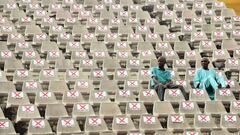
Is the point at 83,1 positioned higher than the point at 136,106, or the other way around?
the point at 83,1

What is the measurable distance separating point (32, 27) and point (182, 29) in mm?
3036

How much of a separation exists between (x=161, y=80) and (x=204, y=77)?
0.75 metres

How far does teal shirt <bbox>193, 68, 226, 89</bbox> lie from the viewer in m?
14.2

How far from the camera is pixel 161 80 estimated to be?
1402cm

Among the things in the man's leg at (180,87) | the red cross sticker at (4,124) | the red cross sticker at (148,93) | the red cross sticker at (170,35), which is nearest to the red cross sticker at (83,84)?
the red cross sticker at (148,93)

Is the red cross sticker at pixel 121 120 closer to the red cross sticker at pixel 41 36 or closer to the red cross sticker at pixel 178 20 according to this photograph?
the red cross sticker at pixel 41 36

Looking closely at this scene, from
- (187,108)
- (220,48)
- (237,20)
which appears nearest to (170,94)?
(187,108)

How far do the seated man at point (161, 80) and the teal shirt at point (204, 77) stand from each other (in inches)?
15.2

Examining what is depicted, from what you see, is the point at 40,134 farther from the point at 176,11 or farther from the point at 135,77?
the point at 176,11

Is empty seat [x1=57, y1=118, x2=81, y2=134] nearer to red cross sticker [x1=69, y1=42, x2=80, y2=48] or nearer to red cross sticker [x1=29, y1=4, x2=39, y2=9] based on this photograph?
red cross sticker [x1=69, y1=42, x2=80, y2=48]

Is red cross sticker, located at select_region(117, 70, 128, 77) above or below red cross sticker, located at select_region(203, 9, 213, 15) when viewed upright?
below

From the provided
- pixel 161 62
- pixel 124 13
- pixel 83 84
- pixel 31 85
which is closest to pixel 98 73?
pixel 83 84

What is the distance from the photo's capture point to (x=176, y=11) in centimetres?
1859

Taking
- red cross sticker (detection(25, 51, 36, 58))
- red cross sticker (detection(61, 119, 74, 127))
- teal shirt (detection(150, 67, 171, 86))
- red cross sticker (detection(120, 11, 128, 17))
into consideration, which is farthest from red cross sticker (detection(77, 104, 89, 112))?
red cross sticker (detection(120, 11, 128, 17))
